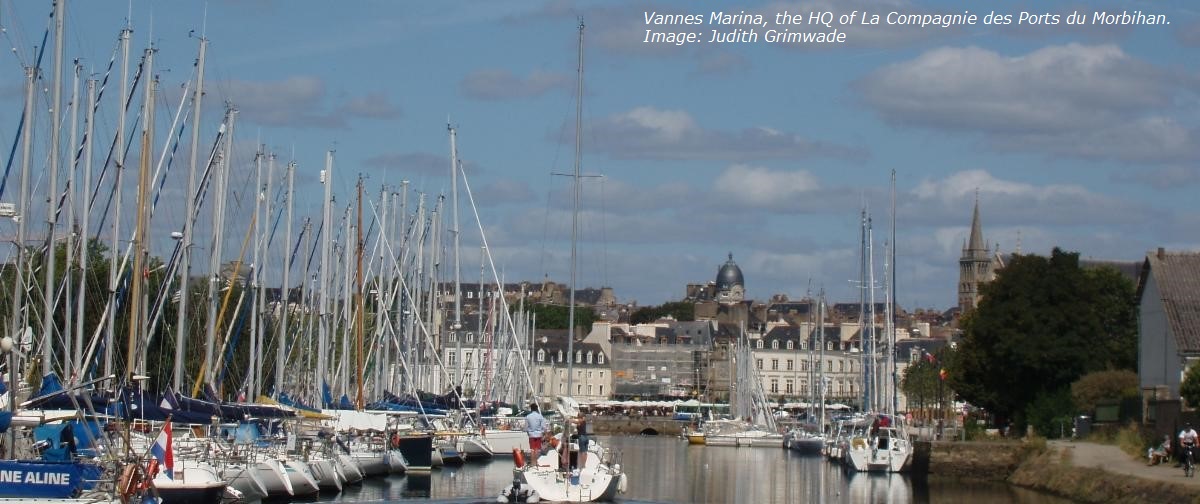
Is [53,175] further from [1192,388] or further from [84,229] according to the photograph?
[1192,388]

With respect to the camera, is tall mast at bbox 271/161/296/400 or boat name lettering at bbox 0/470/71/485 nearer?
boat name lettering at bbox 0/470/71/485

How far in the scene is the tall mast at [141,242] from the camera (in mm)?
35406

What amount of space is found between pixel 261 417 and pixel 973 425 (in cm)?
3453

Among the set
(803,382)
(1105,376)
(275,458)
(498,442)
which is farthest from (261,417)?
(803,382)

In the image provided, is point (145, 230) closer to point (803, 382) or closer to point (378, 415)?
→ point (378, 415)

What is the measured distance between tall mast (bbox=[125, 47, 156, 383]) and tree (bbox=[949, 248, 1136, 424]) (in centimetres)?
4007

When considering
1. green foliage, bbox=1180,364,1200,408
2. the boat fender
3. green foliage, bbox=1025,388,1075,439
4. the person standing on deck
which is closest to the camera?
the boat fender

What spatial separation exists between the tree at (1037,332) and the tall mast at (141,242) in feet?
131

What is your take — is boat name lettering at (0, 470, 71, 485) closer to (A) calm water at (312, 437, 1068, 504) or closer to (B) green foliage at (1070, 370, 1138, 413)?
(A) calm water at (312, 437, 1068, 504)

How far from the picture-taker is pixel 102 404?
3678cm

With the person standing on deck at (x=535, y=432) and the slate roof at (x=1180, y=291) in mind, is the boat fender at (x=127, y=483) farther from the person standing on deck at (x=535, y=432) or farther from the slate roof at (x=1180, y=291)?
the slate roof at (x=1180, y=291)

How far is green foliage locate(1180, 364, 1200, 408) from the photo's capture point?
4528 centimetres

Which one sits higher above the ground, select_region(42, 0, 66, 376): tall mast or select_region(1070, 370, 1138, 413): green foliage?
select_region(42, 0, 66, 376): tall mast

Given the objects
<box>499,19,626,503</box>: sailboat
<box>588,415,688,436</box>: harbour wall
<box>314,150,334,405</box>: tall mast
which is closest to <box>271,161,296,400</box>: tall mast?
<box>314,150,334,405</box>: tall mast
